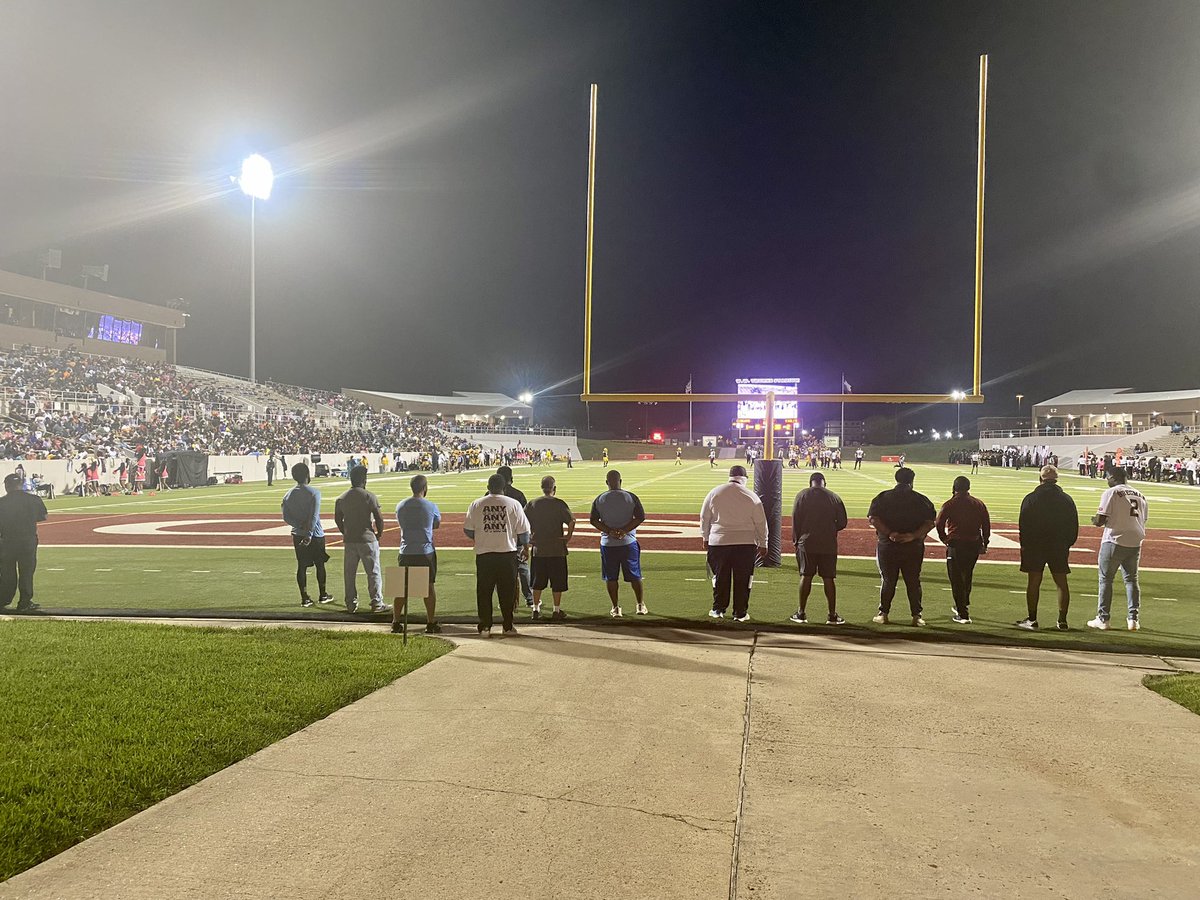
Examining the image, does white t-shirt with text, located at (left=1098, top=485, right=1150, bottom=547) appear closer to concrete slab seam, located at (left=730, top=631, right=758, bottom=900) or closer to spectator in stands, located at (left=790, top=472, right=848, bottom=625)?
spectator in stands, located at (left=790, top=472, right=848, bottom=625)

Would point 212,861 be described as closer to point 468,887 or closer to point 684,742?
point 468,887

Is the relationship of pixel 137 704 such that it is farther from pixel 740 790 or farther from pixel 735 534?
pixel 735 534

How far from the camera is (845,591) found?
382 inches

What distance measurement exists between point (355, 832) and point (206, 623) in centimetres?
524

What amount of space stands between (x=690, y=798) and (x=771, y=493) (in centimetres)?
736

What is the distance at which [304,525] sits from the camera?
855 cm

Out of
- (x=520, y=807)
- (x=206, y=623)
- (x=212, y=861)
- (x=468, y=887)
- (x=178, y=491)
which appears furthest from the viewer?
(x=178, y=491)

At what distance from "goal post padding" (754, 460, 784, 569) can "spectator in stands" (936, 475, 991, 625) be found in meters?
2.31

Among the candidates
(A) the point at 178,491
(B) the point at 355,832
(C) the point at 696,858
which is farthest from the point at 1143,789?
(A) the point at 178,491

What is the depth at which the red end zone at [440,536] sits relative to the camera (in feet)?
43.9

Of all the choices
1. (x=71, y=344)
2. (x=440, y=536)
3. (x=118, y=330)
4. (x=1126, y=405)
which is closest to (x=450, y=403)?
(x=118, y=330)

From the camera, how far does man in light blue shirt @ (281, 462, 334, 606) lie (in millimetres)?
8477

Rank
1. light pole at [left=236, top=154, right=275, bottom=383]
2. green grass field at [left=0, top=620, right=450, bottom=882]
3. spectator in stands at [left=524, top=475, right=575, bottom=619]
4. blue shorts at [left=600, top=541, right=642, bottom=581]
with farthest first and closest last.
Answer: light pole at [left=236, top=154, right=275, bottom=383] < blue shorts at [left=600, top=541, right=642, bottom=581] < spectator in stands at [left=524, top=475, right=575, bottom=619] < green grass field at [left=0, top=620, right=450, bottom=882]

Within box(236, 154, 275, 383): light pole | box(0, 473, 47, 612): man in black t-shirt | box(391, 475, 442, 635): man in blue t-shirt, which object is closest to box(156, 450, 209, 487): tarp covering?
box(236, 154, 275, 383): light pole
